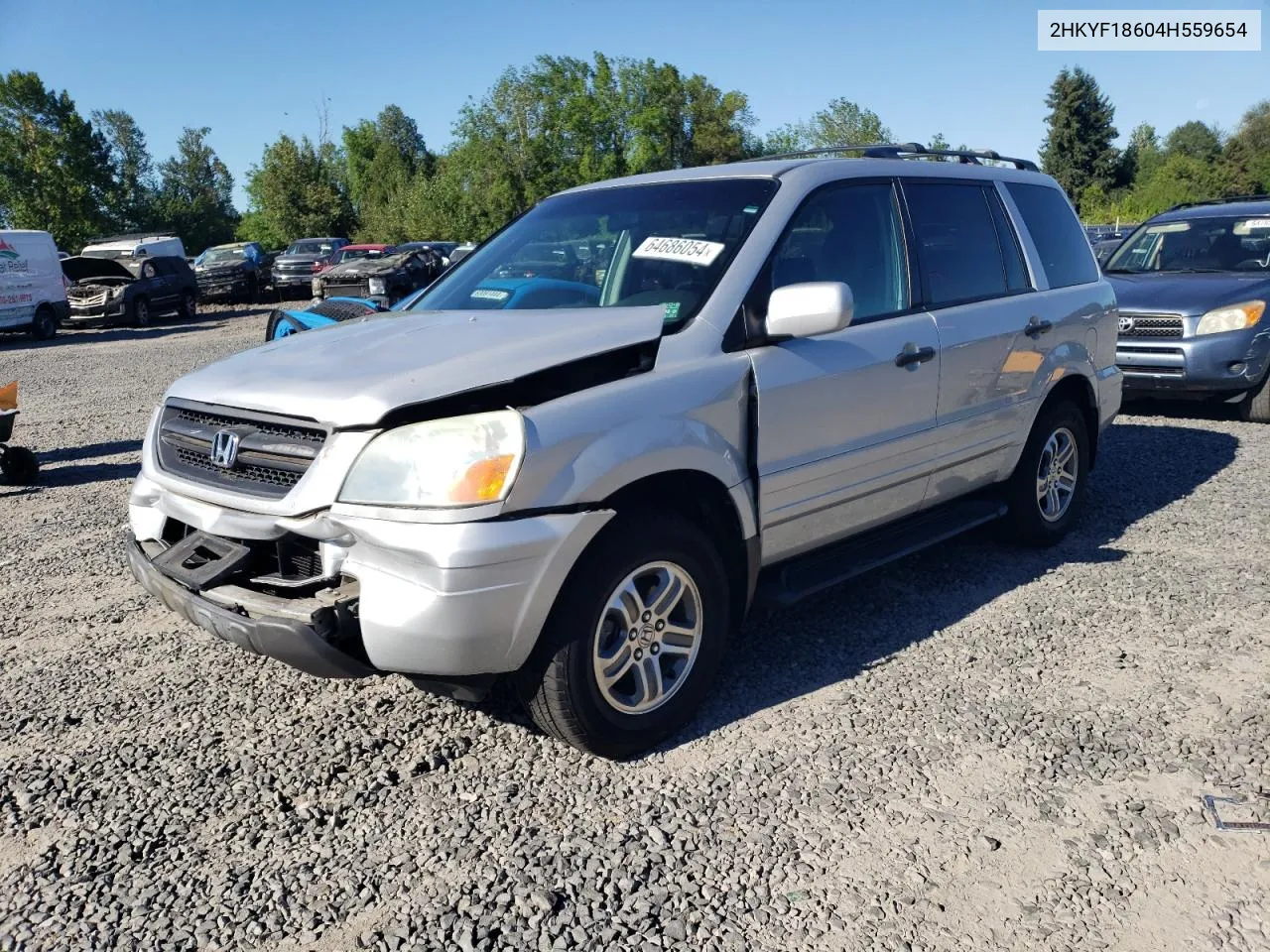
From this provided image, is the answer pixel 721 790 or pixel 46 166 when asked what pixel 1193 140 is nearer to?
pixel 46 166

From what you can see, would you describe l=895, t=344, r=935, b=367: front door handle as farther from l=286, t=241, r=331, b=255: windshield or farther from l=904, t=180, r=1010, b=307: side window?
l=286, t=241, r=331, b=255: windshield

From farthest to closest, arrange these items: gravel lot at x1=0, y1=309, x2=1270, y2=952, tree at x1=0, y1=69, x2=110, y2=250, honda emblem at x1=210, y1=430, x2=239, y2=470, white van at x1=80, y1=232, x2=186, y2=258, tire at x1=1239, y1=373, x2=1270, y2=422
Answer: tree at x1=0, y1=69, x2=110, y2=250 → white van at x1=80, y1=232, x2=186, y2=258 → tire at x1=1239, y1=373, x2=1270, y2=422 → honda emblem at x1=210, y1=430, x2=239, y2=470 → gravel lot at x1=0, y1=309, x2=1270, y2=952

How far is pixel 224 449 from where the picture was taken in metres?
3.22

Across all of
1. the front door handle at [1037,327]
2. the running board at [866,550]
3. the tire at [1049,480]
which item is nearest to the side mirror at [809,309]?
the running board at [866,550]

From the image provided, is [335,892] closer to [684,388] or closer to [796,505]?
[684,388]

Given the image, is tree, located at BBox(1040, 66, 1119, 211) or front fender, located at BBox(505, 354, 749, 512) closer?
front fender, located at BBox(505, 354, 749, 512)

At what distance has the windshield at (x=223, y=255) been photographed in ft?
101

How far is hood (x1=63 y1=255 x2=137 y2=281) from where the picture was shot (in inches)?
976

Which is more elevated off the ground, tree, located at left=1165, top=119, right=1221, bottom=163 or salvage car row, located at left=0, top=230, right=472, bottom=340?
tree, located at left=1165, top=119, right=1221, bottom=163

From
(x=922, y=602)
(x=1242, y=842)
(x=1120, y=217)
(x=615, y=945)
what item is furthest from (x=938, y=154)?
(x=1120, y=217)

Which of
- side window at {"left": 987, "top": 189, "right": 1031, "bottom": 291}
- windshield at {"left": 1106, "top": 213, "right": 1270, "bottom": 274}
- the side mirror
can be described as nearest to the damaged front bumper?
the side mirror

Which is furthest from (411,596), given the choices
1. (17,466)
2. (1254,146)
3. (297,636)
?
(1254,146)

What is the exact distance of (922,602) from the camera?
4695 millimetres

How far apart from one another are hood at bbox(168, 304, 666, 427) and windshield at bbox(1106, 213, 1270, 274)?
7.96 metres
